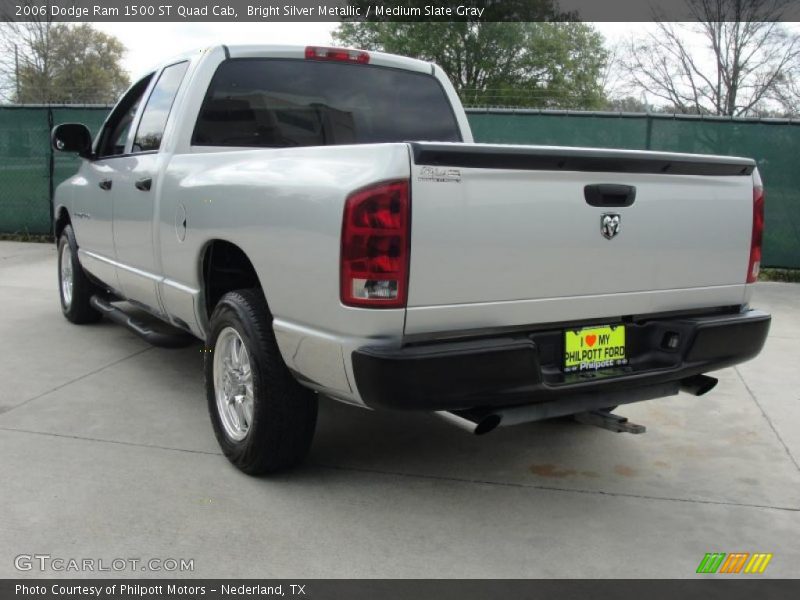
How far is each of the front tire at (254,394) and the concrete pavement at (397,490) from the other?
149 millimetres

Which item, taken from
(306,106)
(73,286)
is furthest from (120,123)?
(306,106)

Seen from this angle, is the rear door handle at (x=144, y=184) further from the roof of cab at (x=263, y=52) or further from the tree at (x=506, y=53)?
the tree at (x=506, y=53)

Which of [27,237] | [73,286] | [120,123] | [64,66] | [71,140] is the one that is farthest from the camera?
[64,66]

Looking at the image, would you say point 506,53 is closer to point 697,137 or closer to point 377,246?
point 697,137

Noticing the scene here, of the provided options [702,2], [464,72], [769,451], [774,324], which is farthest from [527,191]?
[464,72]

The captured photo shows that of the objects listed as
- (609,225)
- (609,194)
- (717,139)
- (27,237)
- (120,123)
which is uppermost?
(717,139)

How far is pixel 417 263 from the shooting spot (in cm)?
280

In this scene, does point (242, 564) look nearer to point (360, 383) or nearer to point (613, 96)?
point (360, 383)

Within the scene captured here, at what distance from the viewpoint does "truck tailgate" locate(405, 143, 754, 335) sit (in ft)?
9.30

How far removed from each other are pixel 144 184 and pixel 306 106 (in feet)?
3.32

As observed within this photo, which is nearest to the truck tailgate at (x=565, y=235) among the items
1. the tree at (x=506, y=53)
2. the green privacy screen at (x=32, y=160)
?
the green privacy screen at (x=32, y=160)

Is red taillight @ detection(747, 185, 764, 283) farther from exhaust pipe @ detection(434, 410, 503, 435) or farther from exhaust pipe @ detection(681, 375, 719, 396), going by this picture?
exhaust pipe @ detection(434, 410, 503, 435)

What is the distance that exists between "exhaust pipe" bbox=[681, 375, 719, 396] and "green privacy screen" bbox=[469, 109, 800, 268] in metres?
6.79
